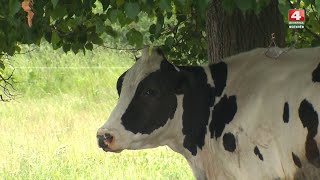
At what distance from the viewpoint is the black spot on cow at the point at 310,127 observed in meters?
3.92

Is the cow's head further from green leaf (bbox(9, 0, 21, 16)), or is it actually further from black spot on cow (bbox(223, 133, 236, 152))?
green leaf (bbox(9, 0, 21, 16))

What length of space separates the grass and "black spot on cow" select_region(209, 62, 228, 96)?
385cm

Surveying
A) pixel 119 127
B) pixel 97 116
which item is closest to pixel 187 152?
pixel 119 127

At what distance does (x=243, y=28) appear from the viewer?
5.25 meters

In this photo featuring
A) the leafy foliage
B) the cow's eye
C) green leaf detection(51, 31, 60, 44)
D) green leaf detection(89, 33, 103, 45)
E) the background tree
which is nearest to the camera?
the leafy foliage

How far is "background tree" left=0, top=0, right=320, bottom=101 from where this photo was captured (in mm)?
4098

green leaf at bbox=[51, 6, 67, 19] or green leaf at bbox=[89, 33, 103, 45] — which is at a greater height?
green leaf at bbox=[51, 6, 67, 19]

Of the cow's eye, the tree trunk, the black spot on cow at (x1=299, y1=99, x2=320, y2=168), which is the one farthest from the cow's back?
the tree trunk

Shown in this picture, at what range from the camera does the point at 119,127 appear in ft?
14.5

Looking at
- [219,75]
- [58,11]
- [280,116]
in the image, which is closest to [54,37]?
[58,11]

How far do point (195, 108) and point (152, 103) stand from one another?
25cm

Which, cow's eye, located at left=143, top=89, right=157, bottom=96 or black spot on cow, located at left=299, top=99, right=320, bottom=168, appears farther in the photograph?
cow's eye, located at left=143, top=89, right=157, bottom=96

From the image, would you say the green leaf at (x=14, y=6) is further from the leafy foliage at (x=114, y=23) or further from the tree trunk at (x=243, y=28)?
the tree trunk at (x=243, y=28)

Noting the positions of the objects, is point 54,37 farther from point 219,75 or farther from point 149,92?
point 219,75
